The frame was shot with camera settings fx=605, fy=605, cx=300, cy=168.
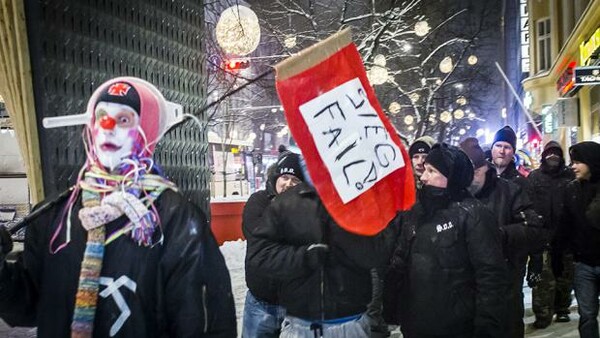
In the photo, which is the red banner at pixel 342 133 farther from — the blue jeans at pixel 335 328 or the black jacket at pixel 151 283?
the black jacket at pixel 151 283

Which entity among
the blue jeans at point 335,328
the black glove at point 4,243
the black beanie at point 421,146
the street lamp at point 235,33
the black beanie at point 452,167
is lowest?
the blue jeans at point 335,328

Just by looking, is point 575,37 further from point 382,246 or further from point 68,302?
point 68,302

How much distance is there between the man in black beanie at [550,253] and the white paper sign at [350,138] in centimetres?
386

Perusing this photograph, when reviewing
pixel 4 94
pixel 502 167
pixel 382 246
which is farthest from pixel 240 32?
pixel 382 246

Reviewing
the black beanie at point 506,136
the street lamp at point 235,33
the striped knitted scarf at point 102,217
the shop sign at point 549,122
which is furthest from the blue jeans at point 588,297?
the shop sign at point 549,122

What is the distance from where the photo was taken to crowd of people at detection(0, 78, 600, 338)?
2227mm

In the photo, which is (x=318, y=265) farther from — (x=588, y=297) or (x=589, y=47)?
(x=589, y=47)

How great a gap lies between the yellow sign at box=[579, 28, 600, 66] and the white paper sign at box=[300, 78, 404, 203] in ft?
48.4

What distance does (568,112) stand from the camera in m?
20.2

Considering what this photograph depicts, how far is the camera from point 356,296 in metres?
3.34

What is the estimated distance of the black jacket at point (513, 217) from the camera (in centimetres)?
510

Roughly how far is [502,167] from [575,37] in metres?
15.0

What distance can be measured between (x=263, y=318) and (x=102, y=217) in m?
2.69

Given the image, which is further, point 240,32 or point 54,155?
point 240,32
